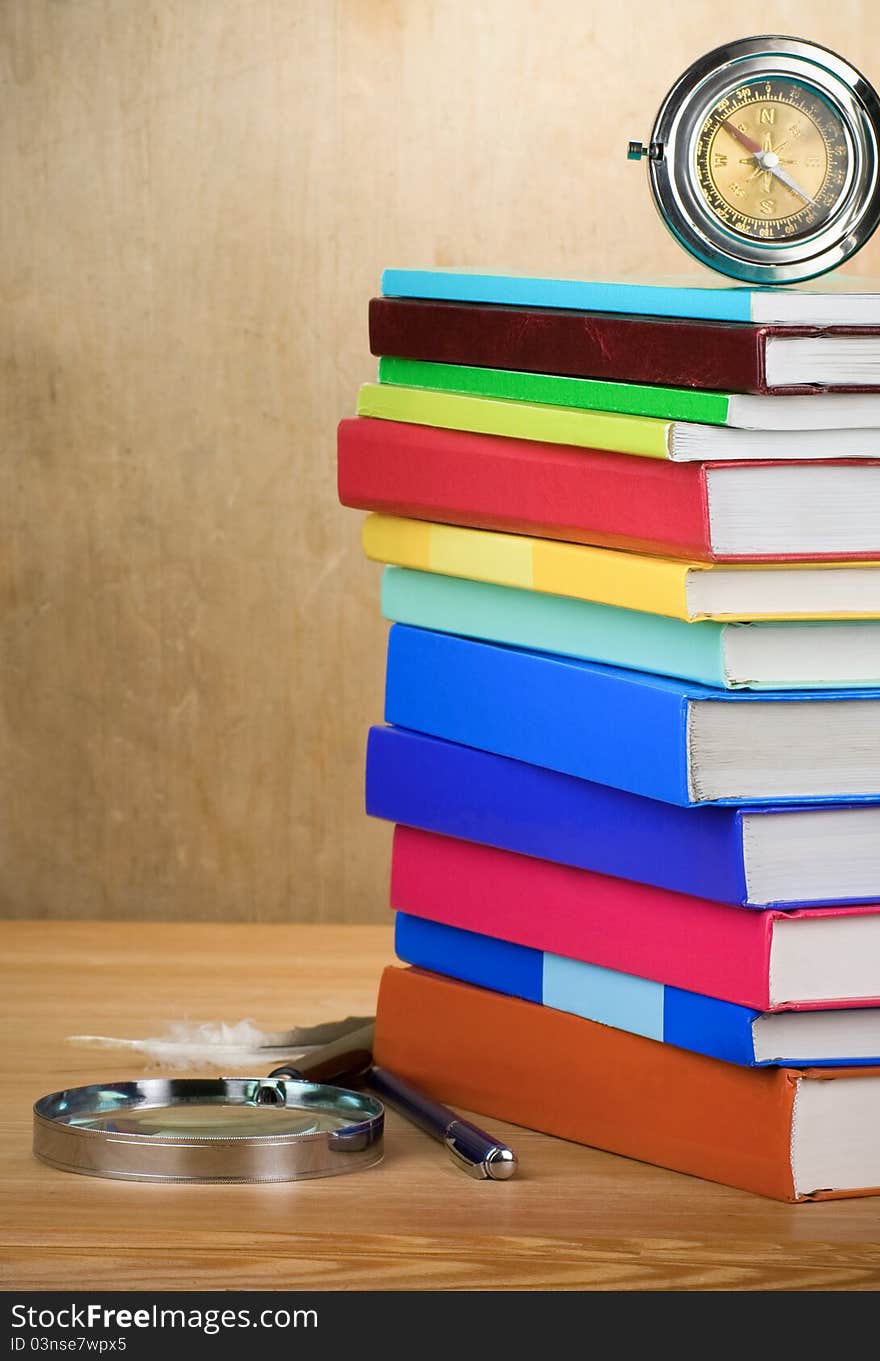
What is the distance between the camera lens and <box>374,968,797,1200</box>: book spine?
32.4 inches

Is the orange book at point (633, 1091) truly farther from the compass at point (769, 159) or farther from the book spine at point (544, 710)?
the compass at point (769, 159)

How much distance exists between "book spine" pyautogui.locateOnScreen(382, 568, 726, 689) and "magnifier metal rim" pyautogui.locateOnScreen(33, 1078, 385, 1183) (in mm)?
206

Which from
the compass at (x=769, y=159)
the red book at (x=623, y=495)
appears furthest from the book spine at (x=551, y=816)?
the compass at (x=769, y=159)

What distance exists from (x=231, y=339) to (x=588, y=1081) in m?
0.68

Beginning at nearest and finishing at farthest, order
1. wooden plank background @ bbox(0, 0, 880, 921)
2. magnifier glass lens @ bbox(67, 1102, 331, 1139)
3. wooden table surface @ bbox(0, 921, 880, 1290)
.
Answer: wooden table surface @ bbox(0, 921, 880, 1290)
magnifier glass lens @ bbox(67, 1102, 331, 1139)
wooden plank background @ bbox(0, 0, 880, 921)

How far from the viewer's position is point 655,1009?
0.85 m

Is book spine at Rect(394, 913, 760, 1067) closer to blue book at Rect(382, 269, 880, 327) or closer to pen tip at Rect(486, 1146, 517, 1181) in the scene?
pen tip at Rect(486, 1146, 517, 1181)

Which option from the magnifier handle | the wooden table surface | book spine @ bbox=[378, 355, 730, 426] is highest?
book spine @ bbox=[378, 355, 730, 426]

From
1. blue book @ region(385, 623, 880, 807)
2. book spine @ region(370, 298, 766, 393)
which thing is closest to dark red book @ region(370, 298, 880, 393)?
book spine @ region(370, 298, 766, 393)

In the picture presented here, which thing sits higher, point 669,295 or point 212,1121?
point 669,295

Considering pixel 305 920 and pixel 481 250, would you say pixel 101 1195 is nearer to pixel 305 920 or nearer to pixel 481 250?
pixel 305 920

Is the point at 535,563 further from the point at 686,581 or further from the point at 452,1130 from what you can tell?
the point at 452,1130

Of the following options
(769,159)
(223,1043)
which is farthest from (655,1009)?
(769,159)
